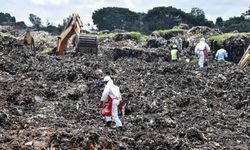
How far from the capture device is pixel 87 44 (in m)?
29.3

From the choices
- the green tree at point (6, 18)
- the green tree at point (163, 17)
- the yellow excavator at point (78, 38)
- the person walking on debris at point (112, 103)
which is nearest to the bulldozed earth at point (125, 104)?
the person walking on debris at point (112, 103)

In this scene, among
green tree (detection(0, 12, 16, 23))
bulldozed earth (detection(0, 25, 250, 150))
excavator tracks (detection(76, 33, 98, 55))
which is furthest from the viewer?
green tree (detection(0, 12, 16, 23))

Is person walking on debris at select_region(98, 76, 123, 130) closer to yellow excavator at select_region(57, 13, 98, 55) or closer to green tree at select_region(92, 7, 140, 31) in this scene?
yellow excavator at select_region(57, 13, 98, 55)

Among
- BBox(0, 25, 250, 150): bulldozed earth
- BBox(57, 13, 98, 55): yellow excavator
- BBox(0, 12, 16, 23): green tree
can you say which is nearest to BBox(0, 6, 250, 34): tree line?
BBox(0, 12, 16, 23): green tree

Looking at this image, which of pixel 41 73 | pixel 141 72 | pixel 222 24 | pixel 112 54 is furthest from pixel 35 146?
pixel 222 24

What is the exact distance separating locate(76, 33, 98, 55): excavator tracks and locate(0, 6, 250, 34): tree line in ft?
124

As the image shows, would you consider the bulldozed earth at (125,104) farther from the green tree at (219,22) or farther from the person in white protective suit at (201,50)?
the green tree at (219,22)

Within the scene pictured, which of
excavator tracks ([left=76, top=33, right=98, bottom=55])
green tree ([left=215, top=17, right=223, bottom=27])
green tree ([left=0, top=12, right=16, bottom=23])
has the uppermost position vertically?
excavator tracks ([left=76, top=33, right=98, bottom=55])

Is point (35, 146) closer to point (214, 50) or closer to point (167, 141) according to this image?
point (167, 141)

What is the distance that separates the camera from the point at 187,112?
54.7ft

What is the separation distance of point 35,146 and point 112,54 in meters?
25.9

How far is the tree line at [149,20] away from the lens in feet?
225

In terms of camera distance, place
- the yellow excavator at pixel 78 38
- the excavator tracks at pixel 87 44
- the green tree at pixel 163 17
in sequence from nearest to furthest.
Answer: the excavator tracks at pixel 87 44
the yellow excavator at pixel 78 38
the green tree at pixel 163 17

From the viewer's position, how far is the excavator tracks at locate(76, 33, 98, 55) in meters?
28.6
